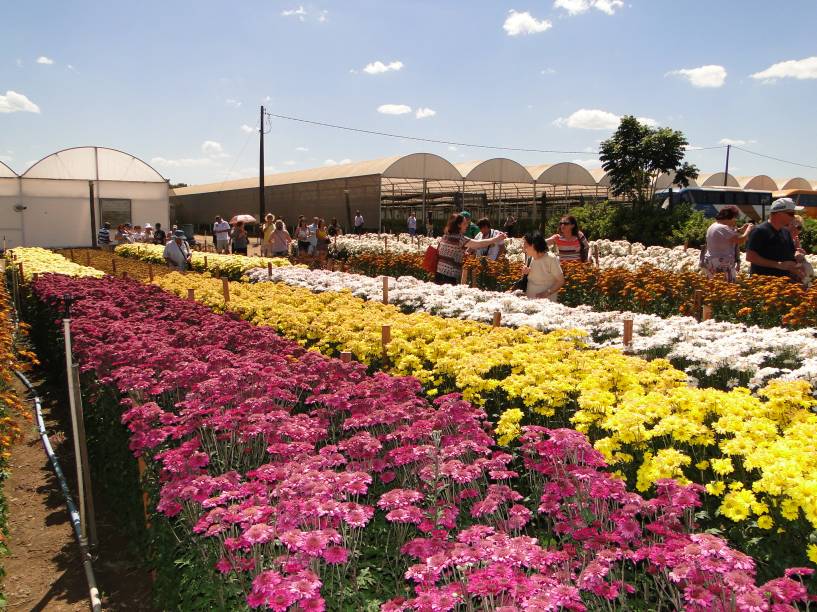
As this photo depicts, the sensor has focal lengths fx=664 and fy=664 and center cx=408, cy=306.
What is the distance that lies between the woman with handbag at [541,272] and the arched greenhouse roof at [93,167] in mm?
25370

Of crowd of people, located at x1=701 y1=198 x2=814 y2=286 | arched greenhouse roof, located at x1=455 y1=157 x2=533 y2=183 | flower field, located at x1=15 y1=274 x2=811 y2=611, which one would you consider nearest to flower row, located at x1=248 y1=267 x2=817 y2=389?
flower field, located at x1=15 y1=274 x2=811 y2=611

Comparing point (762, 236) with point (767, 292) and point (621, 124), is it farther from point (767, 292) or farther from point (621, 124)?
point (621, 124)

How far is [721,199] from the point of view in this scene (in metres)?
38.1

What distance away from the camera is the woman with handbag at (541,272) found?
761 centimetres

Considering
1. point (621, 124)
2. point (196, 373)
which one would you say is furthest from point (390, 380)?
point (621, 124)

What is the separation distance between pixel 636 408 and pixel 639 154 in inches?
1103

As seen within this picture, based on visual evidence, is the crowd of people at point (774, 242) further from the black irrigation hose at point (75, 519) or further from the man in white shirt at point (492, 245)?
the black irrigation hose at point (75, 519)

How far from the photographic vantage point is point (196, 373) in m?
4.25

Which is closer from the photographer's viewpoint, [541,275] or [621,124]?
[541,275]

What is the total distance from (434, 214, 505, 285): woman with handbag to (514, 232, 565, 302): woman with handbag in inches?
44.2

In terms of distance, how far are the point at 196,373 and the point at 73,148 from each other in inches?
1081

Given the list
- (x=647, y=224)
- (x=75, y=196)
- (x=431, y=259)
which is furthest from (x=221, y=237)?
(x=647, y=224)

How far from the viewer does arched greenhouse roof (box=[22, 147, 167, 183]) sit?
27.4 m

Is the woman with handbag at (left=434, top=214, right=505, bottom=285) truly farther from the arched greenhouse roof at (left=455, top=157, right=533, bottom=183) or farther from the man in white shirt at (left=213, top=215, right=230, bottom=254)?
the arched greenhouse roof at (left=455, top=157, right=533, bottom=183)
